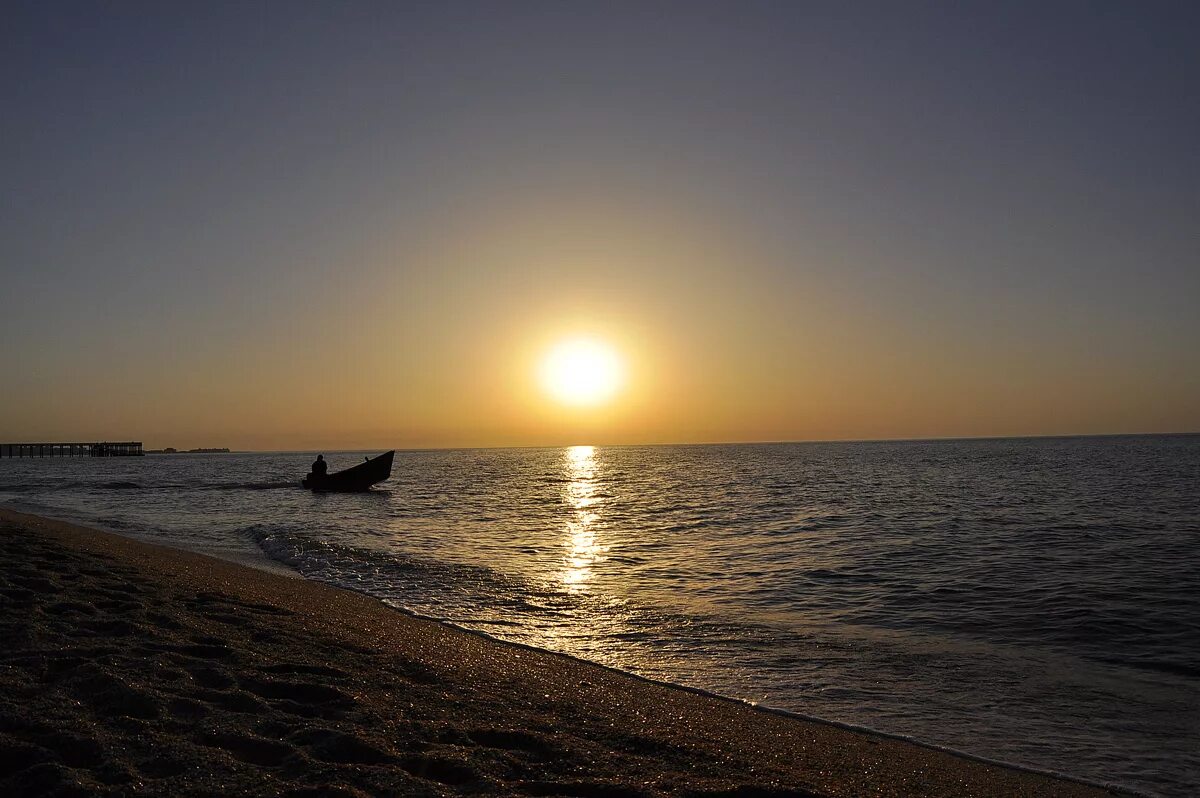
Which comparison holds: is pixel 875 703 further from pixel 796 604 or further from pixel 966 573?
pixel 966 573

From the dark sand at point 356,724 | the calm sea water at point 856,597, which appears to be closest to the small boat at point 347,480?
the calm sea water at point 856,597

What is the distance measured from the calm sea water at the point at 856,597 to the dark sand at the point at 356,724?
1176 millimetres

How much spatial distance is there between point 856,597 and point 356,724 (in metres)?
10.1

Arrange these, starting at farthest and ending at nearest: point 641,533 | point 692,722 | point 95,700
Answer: point 641,533 < point 692,722 < point 95,700

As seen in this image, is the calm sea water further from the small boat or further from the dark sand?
the small boat

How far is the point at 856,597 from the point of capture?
1316cm

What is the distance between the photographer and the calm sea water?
285 inches

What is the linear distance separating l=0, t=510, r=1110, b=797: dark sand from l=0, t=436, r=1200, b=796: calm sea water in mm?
1176

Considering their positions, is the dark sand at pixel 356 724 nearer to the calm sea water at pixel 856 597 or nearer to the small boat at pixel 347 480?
the calm sea water at pixel 856 597

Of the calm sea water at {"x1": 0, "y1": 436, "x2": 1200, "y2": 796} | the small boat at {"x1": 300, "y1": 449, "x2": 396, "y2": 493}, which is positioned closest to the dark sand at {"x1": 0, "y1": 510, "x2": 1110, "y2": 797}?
the calm sea water at {"x1": 0, "y1": 436, "x2": 1200, "y2": 796}

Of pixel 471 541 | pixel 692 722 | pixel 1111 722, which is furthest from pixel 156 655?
pixel 471 541

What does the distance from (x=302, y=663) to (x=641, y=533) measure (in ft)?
56.5

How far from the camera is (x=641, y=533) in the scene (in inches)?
917

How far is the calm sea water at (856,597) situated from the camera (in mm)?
7246
